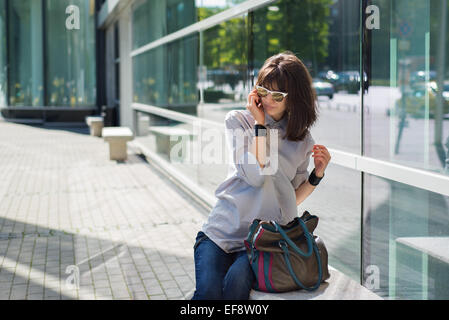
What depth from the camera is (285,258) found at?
96.7 inches

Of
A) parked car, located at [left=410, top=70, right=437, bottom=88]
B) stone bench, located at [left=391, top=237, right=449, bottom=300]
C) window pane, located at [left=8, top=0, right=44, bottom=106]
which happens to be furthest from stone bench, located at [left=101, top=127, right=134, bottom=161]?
window pane, located at [left=8, top=0, right=44, bottom=106]

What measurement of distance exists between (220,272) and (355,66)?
1884 mm

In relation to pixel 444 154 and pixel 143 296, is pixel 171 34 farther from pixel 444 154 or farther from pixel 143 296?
pixel 444 154

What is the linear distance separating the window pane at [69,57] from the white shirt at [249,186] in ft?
68.8

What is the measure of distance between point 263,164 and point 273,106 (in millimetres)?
288

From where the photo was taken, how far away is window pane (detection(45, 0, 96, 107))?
23141mm

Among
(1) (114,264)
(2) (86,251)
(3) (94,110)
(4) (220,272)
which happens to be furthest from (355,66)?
(3) (94,110)

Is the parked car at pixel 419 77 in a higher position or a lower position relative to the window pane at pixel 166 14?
lower

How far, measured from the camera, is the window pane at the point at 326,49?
425 centimetres

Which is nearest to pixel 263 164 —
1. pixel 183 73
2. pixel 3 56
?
pixel 183 73

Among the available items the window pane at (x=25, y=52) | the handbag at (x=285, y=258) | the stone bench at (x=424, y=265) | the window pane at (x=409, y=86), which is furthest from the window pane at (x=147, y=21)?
the window pane at (x=25, y=52)

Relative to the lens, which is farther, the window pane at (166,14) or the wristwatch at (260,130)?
the window pane at (166,14)

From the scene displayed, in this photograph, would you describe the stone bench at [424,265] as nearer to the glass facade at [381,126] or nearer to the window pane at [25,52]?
the glass facade at [381,126]

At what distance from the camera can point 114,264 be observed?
5059 millimetres
